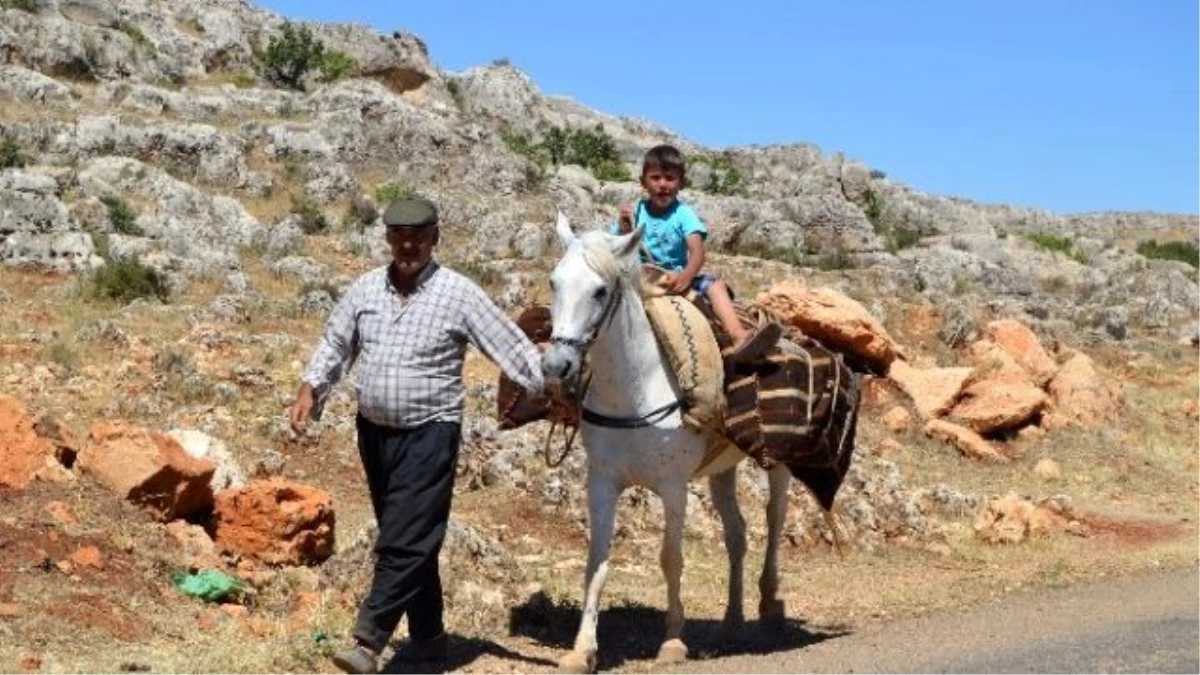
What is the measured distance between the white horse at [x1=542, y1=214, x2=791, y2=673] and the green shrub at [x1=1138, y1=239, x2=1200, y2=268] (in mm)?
49384

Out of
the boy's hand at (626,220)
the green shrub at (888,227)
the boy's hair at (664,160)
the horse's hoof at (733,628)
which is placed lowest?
the horse's hoof at (733,628)

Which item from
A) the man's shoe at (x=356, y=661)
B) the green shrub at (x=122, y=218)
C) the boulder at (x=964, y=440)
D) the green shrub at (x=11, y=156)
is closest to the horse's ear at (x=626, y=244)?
the man's shoe at (x=356, y=661)

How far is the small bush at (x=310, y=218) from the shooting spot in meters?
29.2

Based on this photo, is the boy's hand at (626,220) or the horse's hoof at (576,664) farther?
the boy's hand at (626,220)

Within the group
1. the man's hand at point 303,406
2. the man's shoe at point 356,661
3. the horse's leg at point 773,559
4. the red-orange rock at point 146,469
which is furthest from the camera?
the red-orange rock at point 146,469

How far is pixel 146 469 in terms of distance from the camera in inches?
367

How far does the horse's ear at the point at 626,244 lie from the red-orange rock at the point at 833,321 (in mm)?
13483

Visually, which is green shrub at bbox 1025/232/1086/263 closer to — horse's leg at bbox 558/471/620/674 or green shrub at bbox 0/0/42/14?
green shrub at bbox 0/0/42/14

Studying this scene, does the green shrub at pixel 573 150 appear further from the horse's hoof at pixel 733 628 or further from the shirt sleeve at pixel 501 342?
the shirt sleeve at pixel 501 342

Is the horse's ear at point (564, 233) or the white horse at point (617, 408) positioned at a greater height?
the horse's ear at point (564, 233)

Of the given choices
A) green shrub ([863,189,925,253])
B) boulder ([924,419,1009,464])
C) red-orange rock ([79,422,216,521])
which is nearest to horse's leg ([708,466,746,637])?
red-orange rock ([79,422,216,521])

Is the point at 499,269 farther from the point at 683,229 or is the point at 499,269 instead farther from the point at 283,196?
the point at 683,229

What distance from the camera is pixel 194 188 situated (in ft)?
95.2

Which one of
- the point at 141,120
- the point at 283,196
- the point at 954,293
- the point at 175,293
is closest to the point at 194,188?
the point at 283,196
